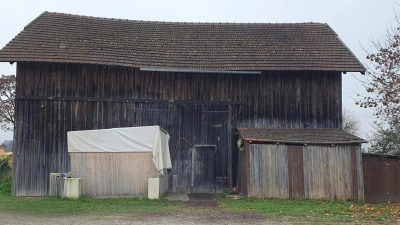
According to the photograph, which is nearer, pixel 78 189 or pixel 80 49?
pixel 78 189

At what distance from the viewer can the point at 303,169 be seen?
1761cm

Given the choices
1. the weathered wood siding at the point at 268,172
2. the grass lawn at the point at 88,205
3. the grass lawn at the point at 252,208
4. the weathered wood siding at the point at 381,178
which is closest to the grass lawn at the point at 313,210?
the grass lawn at the point at 252,208

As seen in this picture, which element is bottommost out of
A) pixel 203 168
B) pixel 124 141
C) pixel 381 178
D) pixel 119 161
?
pixel 381 178

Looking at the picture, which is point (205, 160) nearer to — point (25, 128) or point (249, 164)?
point (249, 164)

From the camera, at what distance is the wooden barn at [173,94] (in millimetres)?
19250

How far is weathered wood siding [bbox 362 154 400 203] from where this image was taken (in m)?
18.1

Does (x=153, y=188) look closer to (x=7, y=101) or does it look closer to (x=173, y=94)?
(x=173, y=94)

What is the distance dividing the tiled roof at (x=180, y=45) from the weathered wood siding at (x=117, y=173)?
13.2ft

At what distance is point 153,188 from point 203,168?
3.55 metres

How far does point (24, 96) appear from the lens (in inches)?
757

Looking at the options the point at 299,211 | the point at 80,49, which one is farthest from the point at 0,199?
the point at 299,211

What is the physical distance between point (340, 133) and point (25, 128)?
13.2 metres

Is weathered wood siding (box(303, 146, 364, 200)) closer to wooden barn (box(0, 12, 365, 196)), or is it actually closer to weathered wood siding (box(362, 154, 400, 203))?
weathered wood siding (box(362, 154, 400, 203))

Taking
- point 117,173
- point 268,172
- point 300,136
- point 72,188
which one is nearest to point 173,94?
point 117,173
